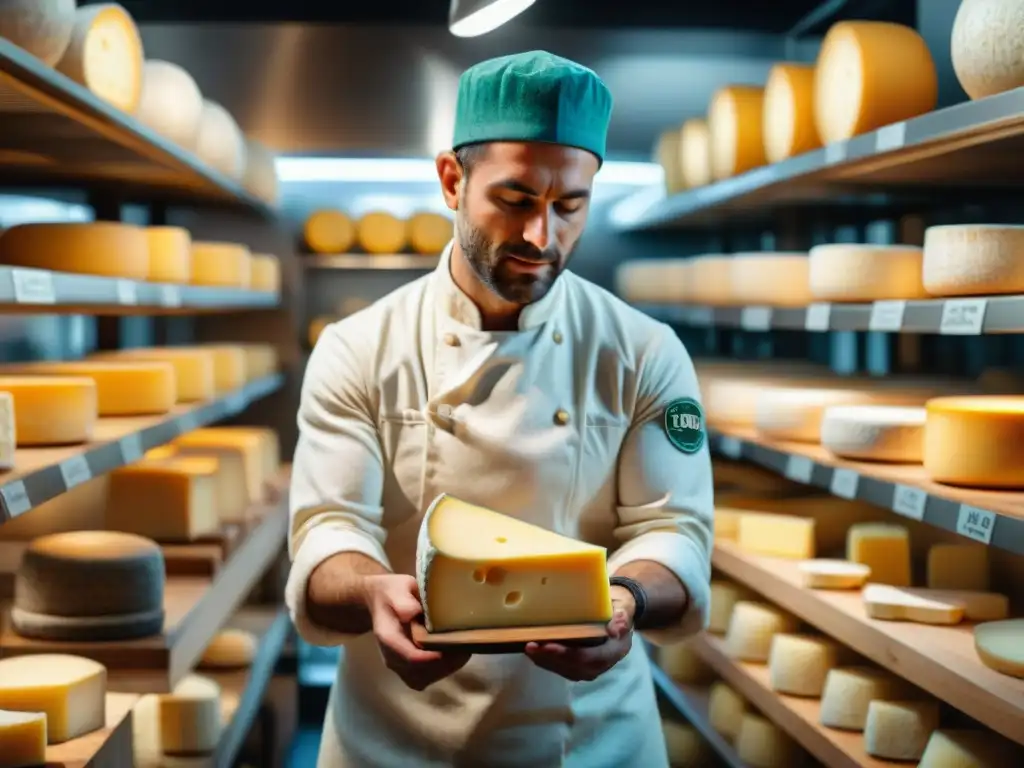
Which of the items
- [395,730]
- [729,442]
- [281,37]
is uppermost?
[281,37]

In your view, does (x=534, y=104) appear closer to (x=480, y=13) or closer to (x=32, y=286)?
(x=32, y=286)

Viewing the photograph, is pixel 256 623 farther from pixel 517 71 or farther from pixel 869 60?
pixel 517 71

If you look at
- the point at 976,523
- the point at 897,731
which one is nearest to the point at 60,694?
the point at 976,523

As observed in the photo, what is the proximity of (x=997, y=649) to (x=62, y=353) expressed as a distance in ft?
11.1

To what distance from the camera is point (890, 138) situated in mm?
2605

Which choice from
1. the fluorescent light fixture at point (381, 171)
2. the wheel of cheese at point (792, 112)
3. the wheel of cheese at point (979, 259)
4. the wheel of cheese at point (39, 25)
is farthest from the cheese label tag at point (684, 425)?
the fluorescent light fixture at point (381, 171)

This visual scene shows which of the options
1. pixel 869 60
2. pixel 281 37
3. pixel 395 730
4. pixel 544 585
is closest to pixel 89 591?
pixel 395 730

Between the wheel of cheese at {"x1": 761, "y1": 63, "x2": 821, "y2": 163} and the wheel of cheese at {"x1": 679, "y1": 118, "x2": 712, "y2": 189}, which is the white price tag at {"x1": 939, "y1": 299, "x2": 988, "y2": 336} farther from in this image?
the wheel of cheese at {"x1": 679, "y1": 118, "x2": 712, "y2": 189}

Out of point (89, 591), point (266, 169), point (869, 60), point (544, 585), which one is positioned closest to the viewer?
point (544, 585)

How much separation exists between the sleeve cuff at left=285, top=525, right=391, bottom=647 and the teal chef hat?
603 millimetres

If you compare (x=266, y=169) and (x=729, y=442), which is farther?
(x=266, y=169)

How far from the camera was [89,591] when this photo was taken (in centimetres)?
266

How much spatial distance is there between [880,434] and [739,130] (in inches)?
61.9

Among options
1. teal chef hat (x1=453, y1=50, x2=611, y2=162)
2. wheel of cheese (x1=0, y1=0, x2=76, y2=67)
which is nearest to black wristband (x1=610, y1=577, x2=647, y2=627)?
teal chef hat (x1=453, y1=50, x2=611, y2=162)
